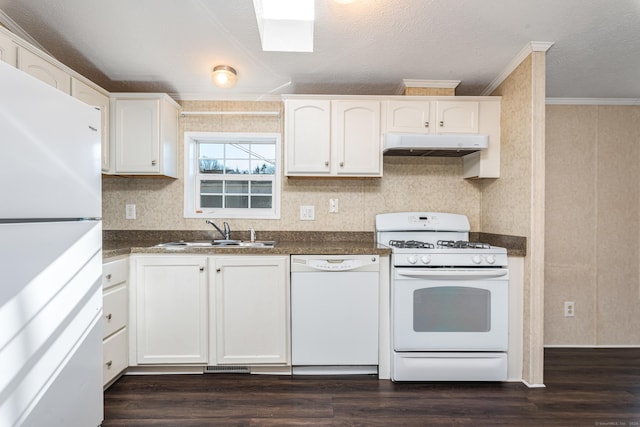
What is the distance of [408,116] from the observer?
8.20ft

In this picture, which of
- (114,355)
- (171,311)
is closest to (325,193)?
(171,311)

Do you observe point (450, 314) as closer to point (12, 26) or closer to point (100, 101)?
point (100, 101)

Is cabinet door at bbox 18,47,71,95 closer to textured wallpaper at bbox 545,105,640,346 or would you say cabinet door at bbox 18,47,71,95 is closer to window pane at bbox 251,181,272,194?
window pane at bbox 251,181,272,194

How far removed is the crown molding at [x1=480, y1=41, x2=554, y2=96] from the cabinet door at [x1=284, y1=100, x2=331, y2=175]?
1286 millimetres

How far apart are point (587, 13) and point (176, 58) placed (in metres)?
2.43

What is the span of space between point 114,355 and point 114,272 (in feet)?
1.70

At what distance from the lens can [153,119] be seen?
8.23 ft

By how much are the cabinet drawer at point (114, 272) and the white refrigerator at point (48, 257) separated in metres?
0.50

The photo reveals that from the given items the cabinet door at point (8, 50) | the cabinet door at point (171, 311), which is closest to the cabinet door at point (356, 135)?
the cabinet door at point (171, 311)

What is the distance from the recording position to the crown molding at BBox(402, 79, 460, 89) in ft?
8.31

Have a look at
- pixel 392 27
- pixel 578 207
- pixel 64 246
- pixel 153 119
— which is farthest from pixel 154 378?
pixel 578 207

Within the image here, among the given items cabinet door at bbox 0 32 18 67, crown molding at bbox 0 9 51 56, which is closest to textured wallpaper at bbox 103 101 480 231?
crown molding at bbox 0 9 51 56

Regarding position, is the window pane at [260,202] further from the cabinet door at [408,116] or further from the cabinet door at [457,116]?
the cabinet door at [457,116]

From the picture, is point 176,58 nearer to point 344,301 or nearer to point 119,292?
point 119,292
